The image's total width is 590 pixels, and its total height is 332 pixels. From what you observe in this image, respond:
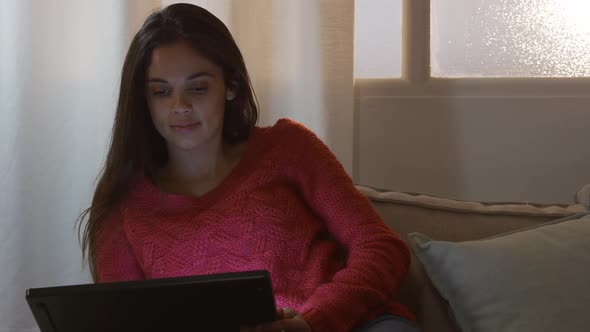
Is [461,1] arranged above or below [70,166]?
above

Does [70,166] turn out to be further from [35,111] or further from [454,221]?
[454,221]

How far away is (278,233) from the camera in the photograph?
139 centimetres

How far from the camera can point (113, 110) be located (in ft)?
6.15

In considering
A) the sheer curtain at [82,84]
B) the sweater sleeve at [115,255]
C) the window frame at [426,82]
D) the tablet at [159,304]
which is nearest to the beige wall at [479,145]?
the window frame at [426,82]

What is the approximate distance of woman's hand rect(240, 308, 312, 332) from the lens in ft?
3.63

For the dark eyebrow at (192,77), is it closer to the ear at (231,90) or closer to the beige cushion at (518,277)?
the ear at (231,90)

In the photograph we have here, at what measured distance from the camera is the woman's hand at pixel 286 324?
1.11 metres

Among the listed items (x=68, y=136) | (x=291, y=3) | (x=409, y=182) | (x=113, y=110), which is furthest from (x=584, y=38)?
(x=68, y=136)

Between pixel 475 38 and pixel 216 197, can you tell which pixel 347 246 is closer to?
pixel 216 197

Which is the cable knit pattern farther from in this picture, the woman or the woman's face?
the woman's face

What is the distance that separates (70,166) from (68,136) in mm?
75

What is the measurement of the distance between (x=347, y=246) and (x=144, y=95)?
49 cm

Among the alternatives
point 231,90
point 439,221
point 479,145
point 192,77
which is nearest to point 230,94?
point 231,90

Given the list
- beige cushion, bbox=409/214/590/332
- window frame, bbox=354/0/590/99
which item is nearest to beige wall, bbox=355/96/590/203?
window frame, bbox=354/0/590/99
